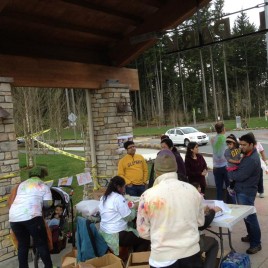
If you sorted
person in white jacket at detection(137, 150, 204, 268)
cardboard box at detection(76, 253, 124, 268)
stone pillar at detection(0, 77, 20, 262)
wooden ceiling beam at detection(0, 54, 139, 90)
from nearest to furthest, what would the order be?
person in white jacket at detection(137, 150, 204, 268), cardboard box at detection(76, 253, 124, 268), stone pillar at detection(0, 77, 20, 262), wooden ceiling beam at detection(0, 54, 139, 90)

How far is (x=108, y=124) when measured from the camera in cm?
769

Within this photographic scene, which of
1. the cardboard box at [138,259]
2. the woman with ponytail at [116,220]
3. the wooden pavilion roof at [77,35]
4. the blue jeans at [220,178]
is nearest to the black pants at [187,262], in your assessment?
the cardboard box at [138,259]

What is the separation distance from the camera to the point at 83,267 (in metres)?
3.91

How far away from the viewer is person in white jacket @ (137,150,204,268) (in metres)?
2.81

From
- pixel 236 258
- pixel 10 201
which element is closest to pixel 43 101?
pixel 10 201

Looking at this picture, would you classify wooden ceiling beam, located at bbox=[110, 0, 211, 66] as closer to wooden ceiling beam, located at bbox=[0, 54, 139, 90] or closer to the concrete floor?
wooden ceiling beam, located at bbox=[0, 54, 139, 90]

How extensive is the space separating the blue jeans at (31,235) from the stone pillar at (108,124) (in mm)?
3195

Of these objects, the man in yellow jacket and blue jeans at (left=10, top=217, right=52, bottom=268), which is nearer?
blue jeans at (left=10, top=217, right=52, bottom=268)

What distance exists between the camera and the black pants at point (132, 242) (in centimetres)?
455

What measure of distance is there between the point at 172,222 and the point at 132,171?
3.60 meters

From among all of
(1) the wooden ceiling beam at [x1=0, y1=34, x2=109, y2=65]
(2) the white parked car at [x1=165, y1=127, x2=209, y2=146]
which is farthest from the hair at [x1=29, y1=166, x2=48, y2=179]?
(2) the white parked car at [x1=165, y1=127, x2=209, y2=146]

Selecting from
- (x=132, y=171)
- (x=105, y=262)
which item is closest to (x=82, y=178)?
(x=132, y=171)

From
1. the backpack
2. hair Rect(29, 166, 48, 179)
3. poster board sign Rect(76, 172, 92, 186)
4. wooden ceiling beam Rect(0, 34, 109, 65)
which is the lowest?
the backpack

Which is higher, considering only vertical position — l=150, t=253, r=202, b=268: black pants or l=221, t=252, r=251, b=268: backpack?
l=150, t=253, r=202, b=268: black pants
